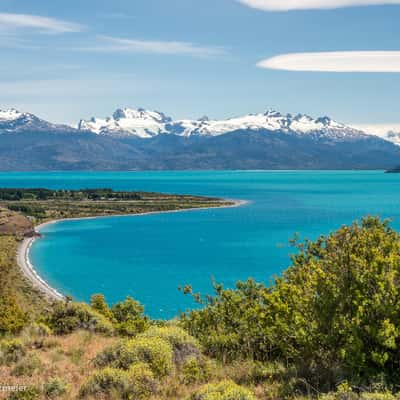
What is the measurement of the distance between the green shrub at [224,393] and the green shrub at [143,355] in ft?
8.84

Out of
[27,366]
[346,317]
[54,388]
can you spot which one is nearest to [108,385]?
[54,388]

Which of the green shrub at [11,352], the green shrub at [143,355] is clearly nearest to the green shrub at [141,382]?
the green shrub at [143,355]

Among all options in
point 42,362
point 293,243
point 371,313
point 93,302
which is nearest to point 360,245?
point 371,313

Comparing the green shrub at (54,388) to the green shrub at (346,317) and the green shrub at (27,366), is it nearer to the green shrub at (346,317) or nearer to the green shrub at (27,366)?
the green shrub at (27,366)

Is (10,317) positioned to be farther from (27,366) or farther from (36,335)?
(27,366)

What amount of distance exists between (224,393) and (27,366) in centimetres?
699

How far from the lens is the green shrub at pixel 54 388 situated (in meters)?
13.0

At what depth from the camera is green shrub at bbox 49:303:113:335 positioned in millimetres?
23891

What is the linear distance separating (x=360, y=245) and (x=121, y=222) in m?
168

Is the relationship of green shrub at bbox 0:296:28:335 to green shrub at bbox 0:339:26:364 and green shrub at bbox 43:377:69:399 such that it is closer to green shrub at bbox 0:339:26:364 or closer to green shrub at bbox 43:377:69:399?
green shrub at bbox 0:339:26:364

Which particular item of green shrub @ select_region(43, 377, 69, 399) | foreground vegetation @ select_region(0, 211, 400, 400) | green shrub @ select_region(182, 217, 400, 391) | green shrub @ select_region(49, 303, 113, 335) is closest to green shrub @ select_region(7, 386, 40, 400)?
foreground vegetation @ select_region(0, 211, 400, 400)

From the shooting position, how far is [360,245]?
→ 13781 millimetres

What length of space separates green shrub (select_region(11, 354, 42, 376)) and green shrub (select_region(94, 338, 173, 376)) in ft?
5.99

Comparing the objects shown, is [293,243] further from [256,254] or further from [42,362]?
[256,254]
